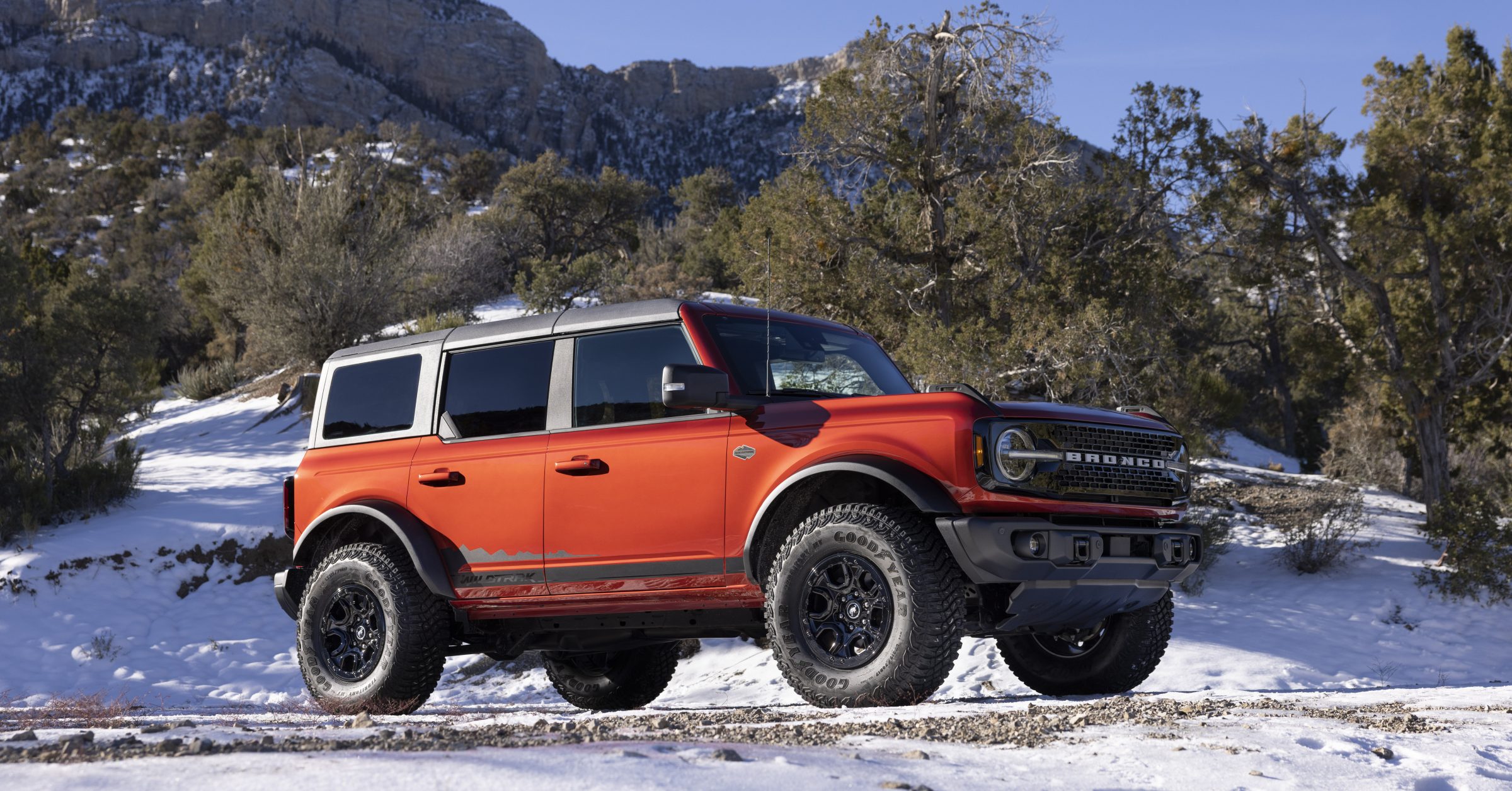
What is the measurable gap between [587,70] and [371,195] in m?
102

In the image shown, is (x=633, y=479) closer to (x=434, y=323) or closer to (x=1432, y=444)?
(x=1432, y=444)

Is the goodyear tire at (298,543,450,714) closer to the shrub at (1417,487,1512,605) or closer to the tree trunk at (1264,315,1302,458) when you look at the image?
the shrub at (1417,487,1512,605)

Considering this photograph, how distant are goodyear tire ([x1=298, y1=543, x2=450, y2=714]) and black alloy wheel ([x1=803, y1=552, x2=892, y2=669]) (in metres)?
2.32

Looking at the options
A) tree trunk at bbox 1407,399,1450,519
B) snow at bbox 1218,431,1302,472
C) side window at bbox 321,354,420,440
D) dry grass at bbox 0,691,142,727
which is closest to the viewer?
dry grass at bbox 0,691,142,727

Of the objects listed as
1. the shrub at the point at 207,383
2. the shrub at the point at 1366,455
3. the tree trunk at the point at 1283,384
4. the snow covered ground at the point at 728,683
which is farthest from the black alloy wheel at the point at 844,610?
the tree trunk at the point at 1283,384

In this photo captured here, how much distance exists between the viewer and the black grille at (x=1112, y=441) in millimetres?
5191

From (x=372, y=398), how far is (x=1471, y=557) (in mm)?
13447

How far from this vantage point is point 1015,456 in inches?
195

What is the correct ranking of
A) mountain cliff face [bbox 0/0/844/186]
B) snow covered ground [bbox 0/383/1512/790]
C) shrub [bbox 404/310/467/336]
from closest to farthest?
snow covered ground [bbox 0/383/1512/790]
shrub [bbox 404/310/467/336]
mountain cliff face [bbox 0/0/844/186]

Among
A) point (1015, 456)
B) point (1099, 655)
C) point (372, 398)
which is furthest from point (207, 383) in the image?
point (1015, 456)

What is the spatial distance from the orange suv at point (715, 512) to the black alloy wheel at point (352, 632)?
0.01m

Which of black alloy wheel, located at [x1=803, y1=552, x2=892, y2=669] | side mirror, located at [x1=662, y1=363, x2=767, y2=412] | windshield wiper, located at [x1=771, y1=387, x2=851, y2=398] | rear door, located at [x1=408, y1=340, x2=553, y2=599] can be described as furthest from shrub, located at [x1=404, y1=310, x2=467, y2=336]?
black alloy wheel, located at [x1=803, y1=552, x2=892, y2=669]

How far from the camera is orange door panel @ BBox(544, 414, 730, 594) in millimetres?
5500

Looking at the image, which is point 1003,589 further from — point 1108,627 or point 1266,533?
point 1266,533
